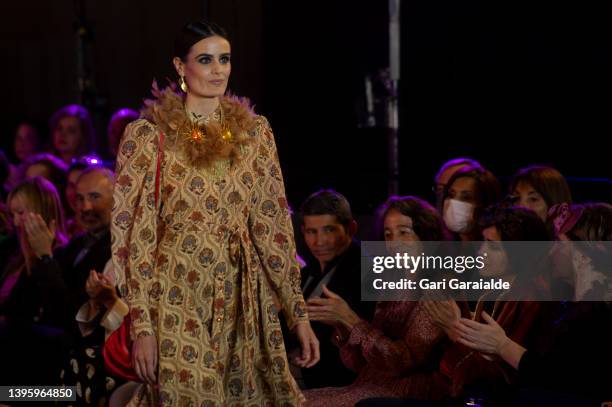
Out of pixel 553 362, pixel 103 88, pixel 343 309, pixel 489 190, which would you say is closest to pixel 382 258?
pixel 343 309

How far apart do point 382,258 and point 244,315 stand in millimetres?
1364

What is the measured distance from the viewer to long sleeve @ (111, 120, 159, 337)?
10.5 ft

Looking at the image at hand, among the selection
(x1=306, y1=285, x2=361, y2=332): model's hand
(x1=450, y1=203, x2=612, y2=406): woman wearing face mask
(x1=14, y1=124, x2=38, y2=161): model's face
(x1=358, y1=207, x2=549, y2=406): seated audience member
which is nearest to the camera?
(x1=450, y1=203, x2=612, y2=406): woman wearing face mask

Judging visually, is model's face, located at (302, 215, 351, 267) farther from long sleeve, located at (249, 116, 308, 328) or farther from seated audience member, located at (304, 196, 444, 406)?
long sleeve, located at (249, 116, 308, 328)

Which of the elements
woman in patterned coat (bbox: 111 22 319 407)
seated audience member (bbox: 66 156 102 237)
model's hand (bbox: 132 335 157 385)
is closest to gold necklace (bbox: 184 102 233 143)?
woman in patterned coat (bbox: 111 22 319 407)

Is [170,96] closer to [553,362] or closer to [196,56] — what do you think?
[196,56]

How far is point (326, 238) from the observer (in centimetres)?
473

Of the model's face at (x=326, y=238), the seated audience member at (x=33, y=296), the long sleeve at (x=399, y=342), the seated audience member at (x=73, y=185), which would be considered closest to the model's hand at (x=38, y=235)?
the seated audience member at (x=33, y=296)

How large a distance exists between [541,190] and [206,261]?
79.8 inches

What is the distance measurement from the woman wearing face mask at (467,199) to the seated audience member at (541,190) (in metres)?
0.11

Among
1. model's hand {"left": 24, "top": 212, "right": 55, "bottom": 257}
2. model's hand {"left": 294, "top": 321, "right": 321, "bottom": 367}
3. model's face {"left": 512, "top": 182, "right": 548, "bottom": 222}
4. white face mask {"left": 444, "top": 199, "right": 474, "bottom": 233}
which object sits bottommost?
model's hand {"left": 294, "top": 321, "right": 321, "bottom": 367}

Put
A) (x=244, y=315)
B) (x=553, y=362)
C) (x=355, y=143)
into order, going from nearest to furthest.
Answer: (x=244, y=315) → (x=553, y=362) → (x=355, y=143)

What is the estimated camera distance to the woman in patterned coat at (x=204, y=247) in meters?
3.23

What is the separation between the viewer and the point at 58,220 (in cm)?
564
